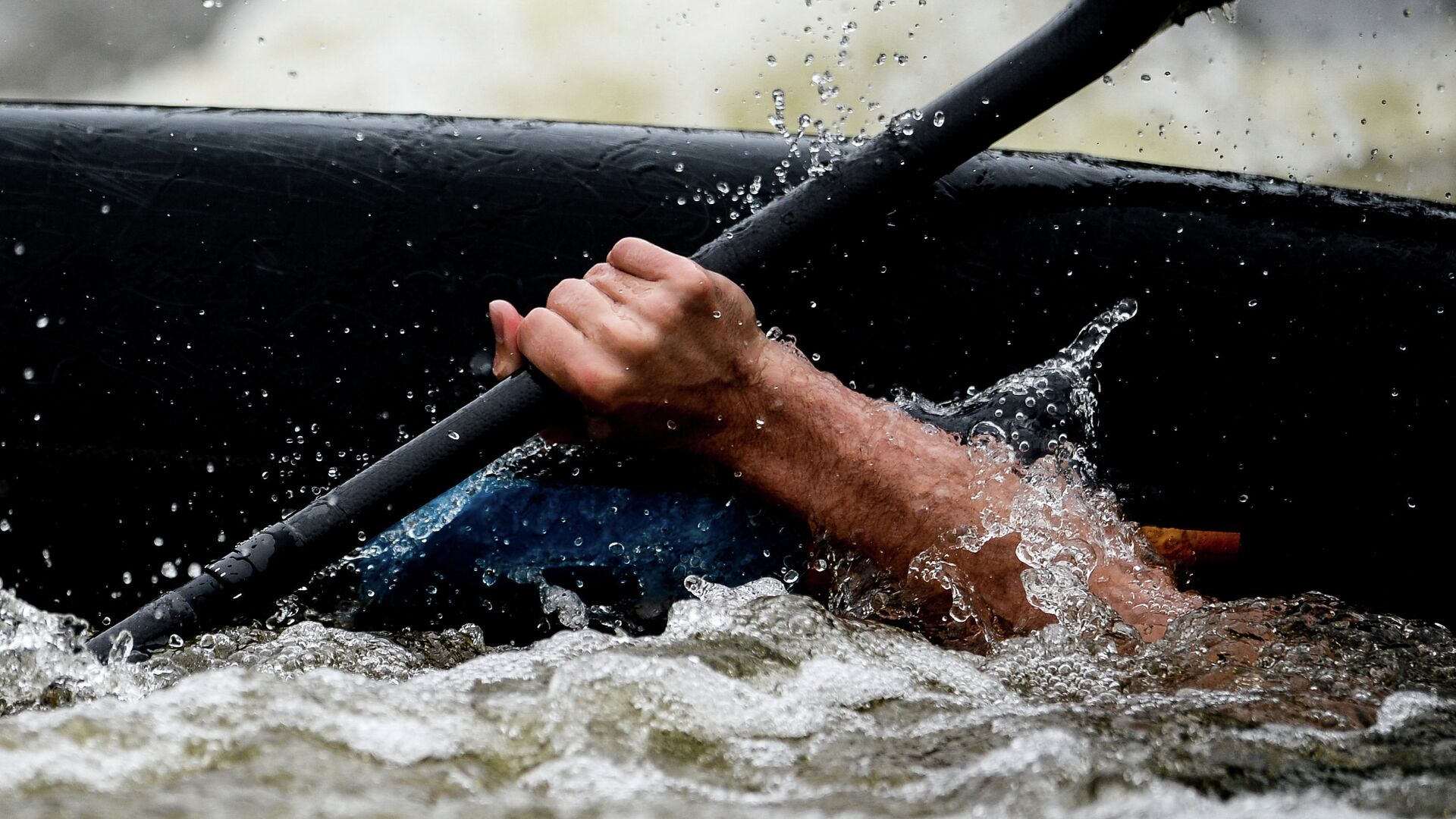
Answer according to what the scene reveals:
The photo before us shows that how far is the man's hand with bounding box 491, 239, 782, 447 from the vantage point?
0.88m

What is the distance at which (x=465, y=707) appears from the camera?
0.60 m

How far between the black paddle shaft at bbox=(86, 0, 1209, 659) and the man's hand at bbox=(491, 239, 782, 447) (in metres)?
0.03

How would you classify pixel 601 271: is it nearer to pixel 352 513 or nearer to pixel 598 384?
pixel 598 384

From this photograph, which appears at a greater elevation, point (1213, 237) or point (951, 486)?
point (1213, 237)

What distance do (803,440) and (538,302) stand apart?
0.31 meters

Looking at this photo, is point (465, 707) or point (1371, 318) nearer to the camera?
point (465, 707)

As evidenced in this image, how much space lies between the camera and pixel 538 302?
1140 mm

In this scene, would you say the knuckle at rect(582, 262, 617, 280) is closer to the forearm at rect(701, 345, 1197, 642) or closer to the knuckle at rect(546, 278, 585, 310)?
the knuckle at rect(546, 278, 585, 310)

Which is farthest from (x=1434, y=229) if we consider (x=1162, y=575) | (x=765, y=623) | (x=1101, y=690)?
(x=765, y=623)

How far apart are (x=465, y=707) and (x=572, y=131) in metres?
0.78

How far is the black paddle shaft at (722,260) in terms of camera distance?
840mm

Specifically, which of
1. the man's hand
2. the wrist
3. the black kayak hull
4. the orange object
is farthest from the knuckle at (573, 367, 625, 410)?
the orange object

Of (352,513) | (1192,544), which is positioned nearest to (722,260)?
(352,513)

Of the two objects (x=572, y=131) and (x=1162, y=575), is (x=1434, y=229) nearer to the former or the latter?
(x=1162, y=575)
